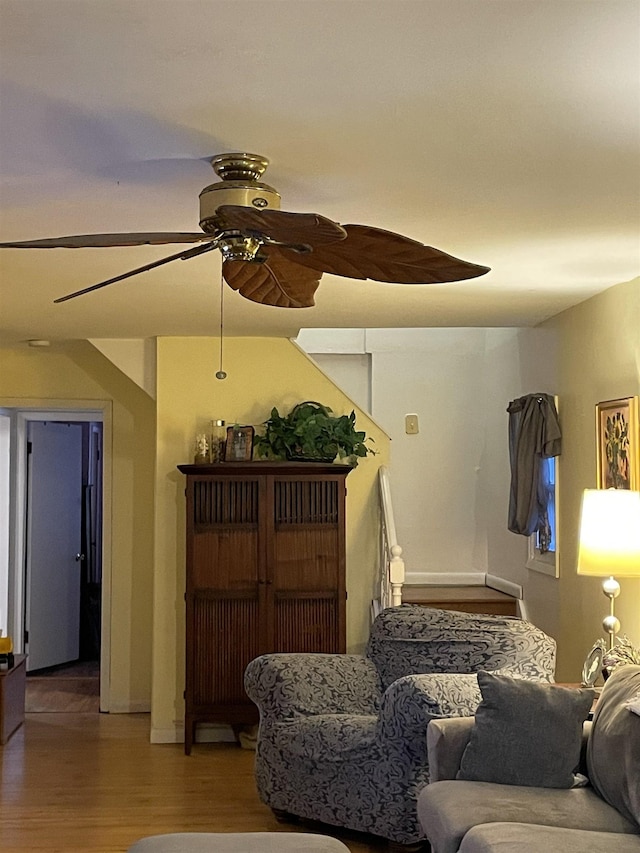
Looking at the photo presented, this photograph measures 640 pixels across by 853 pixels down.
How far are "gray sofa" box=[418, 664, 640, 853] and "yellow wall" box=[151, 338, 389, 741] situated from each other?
275 centimetres

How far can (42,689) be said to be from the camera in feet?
24.8

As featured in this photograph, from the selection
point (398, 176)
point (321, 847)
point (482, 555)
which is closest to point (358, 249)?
point (398, 176)

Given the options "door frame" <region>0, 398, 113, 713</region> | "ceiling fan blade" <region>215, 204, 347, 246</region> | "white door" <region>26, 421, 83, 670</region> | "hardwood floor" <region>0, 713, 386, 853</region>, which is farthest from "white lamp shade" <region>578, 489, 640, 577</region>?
"white door" <region>26, 421, 83, 670</region>

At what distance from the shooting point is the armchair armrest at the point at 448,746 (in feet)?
12.0

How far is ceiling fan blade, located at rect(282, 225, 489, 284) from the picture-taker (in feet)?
8.00

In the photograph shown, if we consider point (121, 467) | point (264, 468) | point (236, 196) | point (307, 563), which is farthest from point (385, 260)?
point (121, 467)

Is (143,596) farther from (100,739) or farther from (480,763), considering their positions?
(480,763)

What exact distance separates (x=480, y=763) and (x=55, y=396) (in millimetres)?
4515

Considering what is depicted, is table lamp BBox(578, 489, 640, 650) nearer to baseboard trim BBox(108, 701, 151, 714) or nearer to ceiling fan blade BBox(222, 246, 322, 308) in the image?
ceiling fan blade BBox(222, 246, 322, 308)

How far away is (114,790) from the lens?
203 inches

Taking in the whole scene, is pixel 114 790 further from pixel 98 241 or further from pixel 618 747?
pixel 98 241

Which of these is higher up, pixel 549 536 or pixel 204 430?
pixel 204 430

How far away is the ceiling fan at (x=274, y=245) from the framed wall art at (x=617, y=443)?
197 centimetres

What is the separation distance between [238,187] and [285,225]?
0.67m
